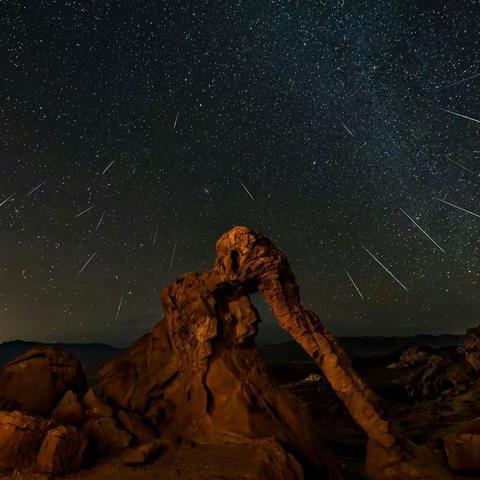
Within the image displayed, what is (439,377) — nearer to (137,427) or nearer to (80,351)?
(137,427)

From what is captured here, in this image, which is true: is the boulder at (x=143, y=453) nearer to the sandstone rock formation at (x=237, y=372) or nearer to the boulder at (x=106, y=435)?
the boulder at (x=106, y=435)

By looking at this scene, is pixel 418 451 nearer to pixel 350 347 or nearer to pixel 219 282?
pixel 219 282

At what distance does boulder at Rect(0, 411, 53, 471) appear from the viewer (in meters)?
7.52

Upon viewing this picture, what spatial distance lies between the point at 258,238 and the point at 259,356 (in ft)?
10.6

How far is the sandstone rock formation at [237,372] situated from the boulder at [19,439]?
3.01 m

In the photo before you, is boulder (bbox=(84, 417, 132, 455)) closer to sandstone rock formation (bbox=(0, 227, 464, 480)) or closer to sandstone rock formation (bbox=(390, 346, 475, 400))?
sandstone rock formation (bbox=(0, 227, 464, 480))

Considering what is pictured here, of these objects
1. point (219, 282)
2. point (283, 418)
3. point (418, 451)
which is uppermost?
point (219, 282)

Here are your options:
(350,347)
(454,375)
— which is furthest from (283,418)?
(350,347)

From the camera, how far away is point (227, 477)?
732 cm

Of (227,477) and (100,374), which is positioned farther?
(100,374)

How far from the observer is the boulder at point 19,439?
7523 millimetres

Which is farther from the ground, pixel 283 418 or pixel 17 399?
pixel 17 399

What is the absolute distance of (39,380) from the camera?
10.2 meters

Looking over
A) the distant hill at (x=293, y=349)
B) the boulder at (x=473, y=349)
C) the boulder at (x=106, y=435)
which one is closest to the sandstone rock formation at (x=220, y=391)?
the boulder at (x=106, y=435)
